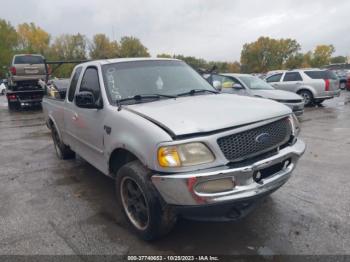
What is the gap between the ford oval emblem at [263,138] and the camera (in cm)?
294

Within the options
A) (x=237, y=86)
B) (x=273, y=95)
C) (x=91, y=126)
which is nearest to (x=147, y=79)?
(x=91, y=126)

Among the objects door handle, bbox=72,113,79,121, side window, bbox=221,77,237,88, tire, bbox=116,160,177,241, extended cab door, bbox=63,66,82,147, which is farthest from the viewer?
side window, bbox=221,77,237,88

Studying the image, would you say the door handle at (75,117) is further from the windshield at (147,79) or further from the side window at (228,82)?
the side window at (228,82)

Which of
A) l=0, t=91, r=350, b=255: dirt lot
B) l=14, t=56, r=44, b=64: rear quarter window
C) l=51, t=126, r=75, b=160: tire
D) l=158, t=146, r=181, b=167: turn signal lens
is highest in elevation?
l=14, t=56, r=44, b=64: rear quarter window

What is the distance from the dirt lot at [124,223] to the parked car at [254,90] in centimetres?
430

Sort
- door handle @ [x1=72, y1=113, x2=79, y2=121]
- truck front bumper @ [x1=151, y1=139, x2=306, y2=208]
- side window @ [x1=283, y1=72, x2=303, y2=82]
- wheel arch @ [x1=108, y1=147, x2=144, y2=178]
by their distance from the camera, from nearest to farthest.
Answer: truck front bumper @ [x1=151, y1=139, x2=306, y2=208] < wheel arch @ [x1=108, y1=147, x2=144, y2=178] < door handle @ [x1=72, y1=113, x2=79, y2=121] < side window @ [x1=283, y1=72, x2=303, y2=82]

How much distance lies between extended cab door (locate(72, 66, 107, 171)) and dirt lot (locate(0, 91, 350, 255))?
598 millimetres

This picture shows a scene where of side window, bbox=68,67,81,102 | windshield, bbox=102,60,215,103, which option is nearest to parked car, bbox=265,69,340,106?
windshield, bbox=102,60,215,103

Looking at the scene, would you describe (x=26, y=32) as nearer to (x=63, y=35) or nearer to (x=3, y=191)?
(x=63, y=35)

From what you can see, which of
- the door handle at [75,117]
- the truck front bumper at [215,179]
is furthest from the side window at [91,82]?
the truck front bumper at [215,179]

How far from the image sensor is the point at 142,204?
318 centimetres

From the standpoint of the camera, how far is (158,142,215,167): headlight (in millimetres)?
2658

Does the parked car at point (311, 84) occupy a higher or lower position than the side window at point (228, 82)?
lower

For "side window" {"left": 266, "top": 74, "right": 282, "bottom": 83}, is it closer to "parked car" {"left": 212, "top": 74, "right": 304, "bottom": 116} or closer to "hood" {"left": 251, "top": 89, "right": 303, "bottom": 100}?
"parked car" {"left": 212, "top": 74, "right": 304, "bottom": 116}
